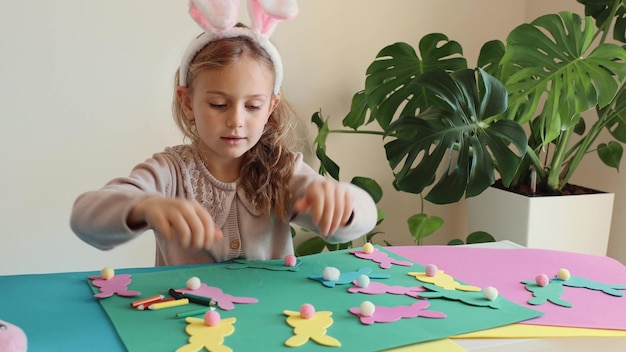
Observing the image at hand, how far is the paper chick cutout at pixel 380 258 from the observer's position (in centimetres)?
96

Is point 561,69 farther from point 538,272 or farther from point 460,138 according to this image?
point 538,272

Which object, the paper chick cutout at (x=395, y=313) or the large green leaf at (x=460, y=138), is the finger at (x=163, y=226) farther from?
the large green leaf at (x=460, y=138)

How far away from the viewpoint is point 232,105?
1.04 metres

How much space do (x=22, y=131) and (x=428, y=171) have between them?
42.2 inches

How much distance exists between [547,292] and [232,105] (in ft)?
1.85

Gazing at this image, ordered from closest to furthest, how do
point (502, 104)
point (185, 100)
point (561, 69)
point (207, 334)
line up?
point (207, 334) → point (185, 100) → point (502, 104) → point (561, 69)

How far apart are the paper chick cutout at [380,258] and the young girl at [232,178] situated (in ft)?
0.13

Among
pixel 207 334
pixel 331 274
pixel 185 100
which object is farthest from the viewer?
pixel 185 100

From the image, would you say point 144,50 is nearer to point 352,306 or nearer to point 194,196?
point 194,196

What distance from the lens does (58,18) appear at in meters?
1.67

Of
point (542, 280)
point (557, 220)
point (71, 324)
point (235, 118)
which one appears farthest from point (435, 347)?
point (557, 220)

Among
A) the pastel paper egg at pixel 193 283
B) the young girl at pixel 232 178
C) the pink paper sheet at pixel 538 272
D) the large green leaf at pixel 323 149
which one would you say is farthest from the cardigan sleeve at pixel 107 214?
the large green leaf at pixel 323 149

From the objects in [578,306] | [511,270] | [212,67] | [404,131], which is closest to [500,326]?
[578,306]

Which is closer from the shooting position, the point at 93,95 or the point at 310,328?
the point at 310,328
